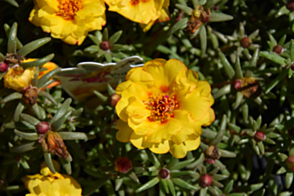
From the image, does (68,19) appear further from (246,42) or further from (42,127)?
(246,42)

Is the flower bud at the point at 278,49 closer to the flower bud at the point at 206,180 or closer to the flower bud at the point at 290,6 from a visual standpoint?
the flower bud at the point at 290,6

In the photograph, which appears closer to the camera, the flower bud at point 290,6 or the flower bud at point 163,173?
the flower bud at point 163,173

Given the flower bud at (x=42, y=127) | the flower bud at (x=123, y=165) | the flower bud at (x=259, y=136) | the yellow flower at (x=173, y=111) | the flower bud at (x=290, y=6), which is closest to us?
the yellow flower at (x=173, y=111)

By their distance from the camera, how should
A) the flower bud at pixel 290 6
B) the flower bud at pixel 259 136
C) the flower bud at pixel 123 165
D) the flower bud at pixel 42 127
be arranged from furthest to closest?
the flower bud at pixel 290 6
the flower bud at pixel 259 136
the flower bud at pixel 123 165
the flower bud at pixel 42 127

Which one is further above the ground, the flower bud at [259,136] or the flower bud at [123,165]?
the flower bud at [259,136]

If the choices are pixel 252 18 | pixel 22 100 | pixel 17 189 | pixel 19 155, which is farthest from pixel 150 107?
pixel 252 18

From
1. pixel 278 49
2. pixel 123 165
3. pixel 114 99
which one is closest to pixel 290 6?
pixel 278 49

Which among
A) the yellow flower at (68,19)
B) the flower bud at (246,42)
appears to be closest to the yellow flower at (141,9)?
the yellow flower at (68,19)
